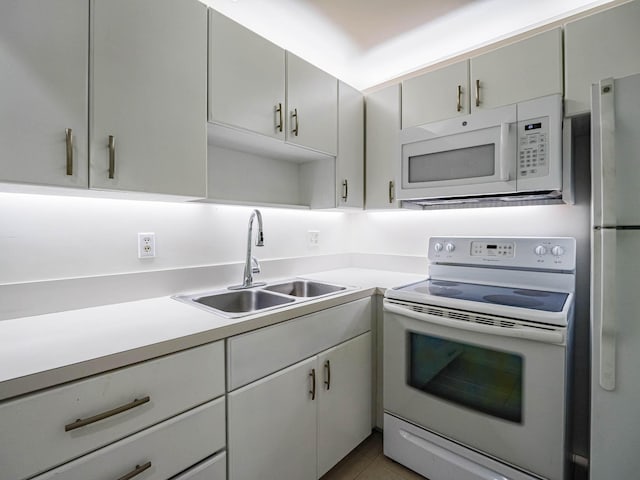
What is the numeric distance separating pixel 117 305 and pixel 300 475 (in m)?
1.07

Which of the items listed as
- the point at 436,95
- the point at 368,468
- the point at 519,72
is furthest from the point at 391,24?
the point at 368,468

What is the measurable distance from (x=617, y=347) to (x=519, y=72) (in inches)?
49.9

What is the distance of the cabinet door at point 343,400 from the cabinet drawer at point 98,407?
61 cm

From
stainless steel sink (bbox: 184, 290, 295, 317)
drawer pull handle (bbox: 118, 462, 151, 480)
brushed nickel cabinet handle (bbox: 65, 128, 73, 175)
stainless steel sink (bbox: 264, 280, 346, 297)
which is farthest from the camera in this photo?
stainless steel sink (bbox: 264, 280, 346, 297)

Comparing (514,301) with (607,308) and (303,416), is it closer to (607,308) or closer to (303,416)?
(607,308)

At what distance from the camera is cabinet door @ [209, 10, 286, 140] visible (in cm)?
136

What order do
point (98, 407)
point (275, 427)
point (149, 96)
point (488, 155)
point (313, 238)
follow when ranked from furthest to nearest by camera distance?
point (313, 238)
point (488, 155)
point (275, 427)
point (149, 96)
point (98, 407)

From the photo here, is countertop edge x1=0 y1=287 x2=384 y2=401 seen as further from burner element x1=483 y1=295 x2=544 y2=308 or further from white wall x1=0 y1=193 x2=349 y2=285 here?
burner element x1=483 y1=295 x2=544 y2=308

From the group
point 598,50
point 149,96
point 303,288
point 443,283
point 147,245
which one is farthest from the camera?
point 303,288

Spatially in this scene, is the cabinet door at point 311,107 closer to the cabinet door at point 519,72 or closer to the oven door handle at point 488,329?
the cabinet door at point 519,72

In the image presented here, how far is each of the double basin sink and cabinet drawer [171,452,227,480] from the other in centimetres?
57

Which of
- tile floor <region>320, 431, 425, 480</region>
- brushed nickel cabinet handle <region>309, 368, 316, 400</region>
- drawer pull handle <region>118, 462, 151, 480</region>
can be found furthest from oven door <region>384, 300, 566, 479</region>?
A: drawer pull handle <region>118, 462, 151, 480</region>

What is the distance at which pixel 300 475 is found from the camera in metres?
1.38

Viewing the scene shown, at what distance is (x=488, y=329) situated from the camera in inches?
51.2
